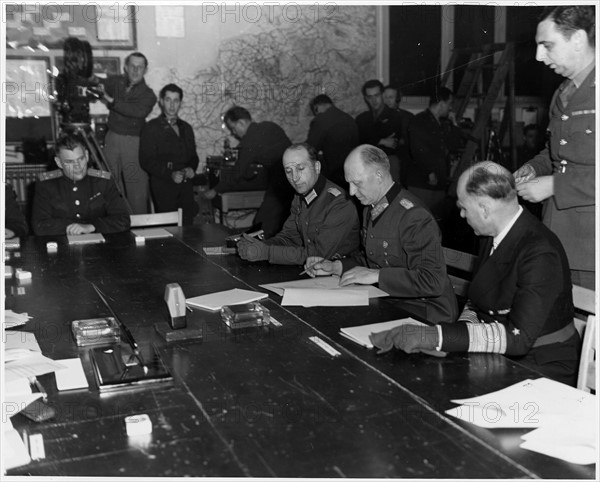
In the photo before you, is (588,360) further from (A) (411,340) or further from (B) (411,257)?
(B) (411,257)

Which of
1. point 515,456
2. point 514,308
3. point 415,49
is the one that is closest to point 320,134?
point 415,49

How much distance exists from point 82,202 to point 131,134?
2300 millimetres

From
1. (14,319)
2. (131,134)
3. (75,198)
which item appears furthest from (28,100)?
(14,319)

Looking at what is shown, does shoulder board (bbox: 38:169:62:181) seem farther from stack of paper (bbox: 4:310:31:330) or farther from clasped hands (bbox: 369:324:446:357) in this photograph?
clasped hands (bbox: 369:324:446:357)

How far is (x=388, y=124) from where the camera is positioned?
7043 mm

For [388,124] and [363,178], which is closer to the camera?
[363,178]

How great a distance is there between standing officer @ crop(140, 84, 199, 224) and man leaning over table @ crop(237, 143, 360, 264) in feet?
10.1

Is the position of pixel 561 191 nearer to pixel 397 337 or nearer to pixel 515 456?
pixel 397 337

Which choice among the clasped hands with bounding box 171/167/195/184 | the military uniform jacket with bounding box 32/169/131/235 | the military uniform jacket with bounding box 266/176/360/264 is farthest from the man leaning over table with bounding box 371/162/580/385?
the clasped hands with bounding box 171/167/195/184

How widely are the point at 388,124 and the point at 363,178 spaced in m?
4.11

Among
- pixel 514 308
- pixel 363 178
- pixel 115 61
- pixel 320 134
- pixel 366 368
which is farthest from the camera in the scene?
pixel 115 61

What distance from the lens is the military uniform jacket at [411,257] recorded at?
2859mm

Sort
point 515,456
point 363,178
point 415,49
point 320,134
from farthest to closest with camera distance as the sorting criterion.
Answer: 1. point 415,49
2. point 320,134
3. point 363,178
4. point 515,456

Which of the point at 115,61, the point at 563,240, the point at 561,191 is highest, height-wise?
the point at 115,61
